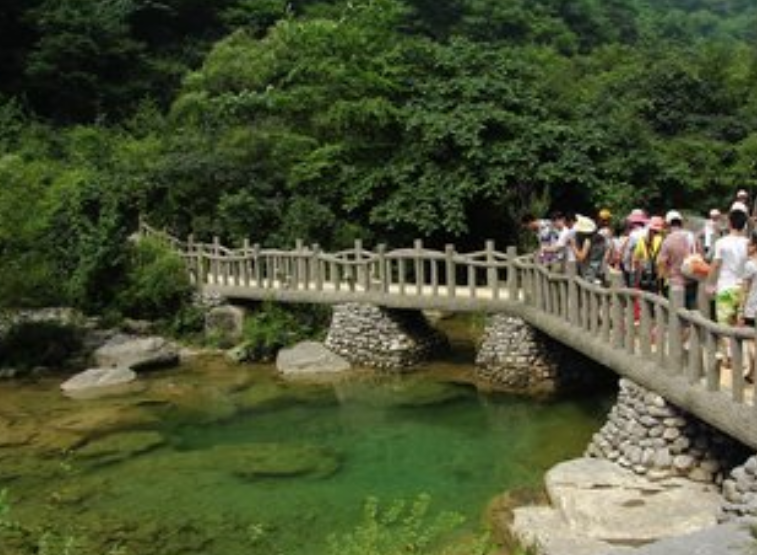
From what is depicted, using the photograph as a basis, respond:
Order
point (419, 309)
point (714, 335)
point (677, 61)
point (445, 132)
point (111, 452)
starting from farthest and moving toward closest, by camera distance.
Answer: point (677, 61) → point (445, 132) → point (419, 309) → point (111, 452) → point (714, 335)

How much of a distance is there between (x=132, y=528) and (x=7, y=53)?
28.1 metres

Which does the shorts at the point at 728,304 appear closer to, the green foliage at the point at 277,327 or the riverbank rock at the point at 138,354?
the green foliage at the point at 277,327

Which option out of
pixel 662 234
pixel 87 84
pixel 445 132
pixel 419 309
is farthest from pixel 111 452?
pixel 87 84

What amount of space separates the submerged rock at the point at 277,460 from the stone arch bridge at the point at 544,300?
399 cm

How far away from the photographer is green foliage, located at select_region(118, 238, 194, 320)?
21969 mm

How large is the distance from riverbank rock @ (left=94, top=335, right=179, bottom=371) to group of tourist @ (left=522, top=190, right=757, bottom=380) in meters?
7.93

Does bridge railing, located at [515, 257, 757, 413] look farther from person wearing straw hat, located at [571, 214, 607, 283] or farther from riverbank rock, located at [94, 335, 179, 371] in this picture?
riverbank rock, located at [94, 335, 179, 371]

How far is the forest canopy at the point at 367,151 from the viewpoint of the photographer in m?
21.6

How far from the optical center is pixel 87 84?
34.9 m

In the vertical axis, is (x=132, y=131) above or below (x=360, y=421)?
above

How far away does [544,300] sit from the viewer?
16.2 meters

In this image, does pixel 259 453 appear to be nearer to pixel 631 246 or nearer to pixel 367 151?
pixel 631 246

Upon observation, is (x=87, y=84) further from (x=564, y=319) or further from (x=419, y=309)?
(x=564, y=319)

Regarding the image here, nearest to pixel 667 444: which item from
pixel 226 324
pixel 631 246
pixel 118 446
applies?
pixel 631 246
